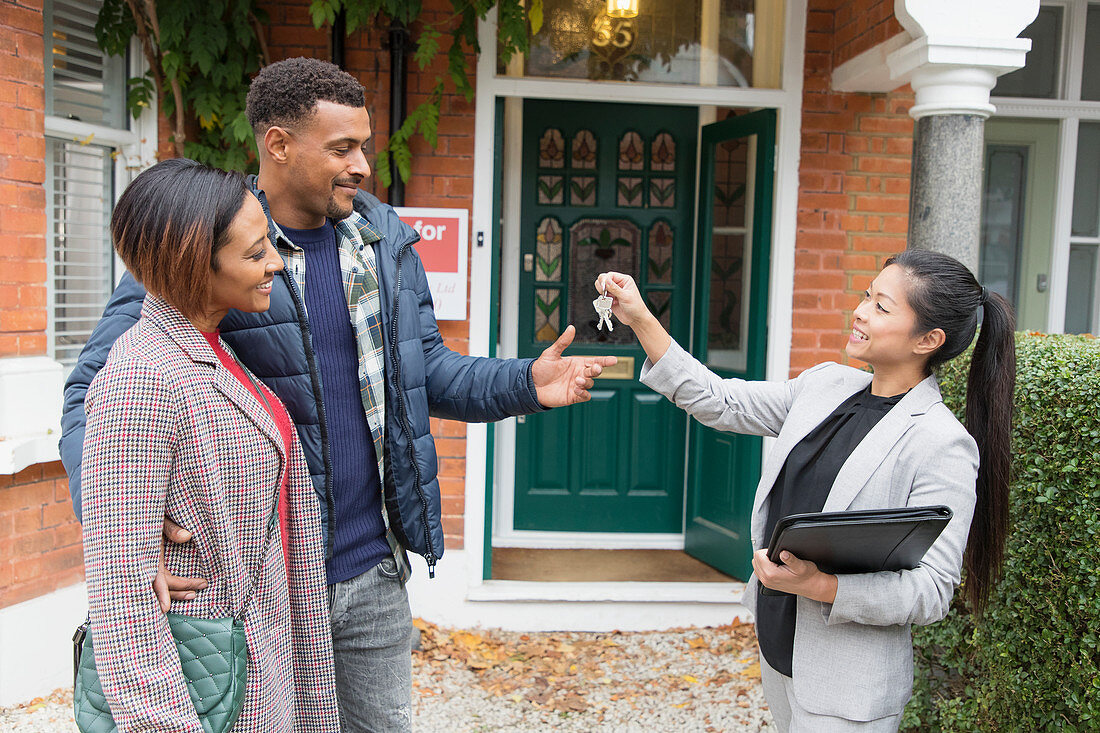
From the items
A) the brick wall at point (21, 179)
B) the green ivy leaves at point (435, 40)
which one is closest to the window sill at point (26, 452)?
the brick wall at point (21, 179)

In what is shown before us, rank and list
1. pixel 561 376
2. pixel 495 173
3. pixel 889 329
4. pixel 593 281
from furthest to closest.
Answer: pixel 593 281
pixel 495 173
pixel 561 376
pixel 889 329

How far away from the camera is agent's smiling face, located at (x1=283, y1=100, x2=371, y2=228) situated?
7.02 ft

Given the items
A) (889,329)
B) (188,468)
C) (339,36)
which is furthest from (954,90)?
(188,468)

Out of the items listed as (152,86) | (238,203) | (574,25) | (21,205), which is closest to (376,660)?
(238,203)

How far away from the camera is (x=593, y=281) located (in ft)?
19.0

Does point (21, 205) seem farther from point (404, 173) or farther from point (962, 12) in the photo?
point (962, 12)

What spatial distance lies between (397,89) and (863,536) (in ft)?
11.6

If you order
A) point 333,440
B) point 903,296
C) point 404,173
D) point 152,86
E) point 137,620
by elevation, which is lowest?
point 137,620

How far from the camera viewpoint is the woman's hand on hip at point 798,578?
1900 millimetres

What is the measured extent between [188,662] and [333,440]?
0.63 metres

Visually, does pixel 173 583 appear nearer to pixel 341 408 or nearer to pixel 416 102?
pixel 341 408

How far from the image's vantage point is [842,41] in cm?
477

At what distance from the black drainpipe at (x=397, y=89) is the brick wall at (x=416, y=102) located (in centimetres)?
7

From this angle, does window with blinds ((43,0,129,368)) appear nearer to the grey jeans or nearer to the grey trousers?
the grey jeans
